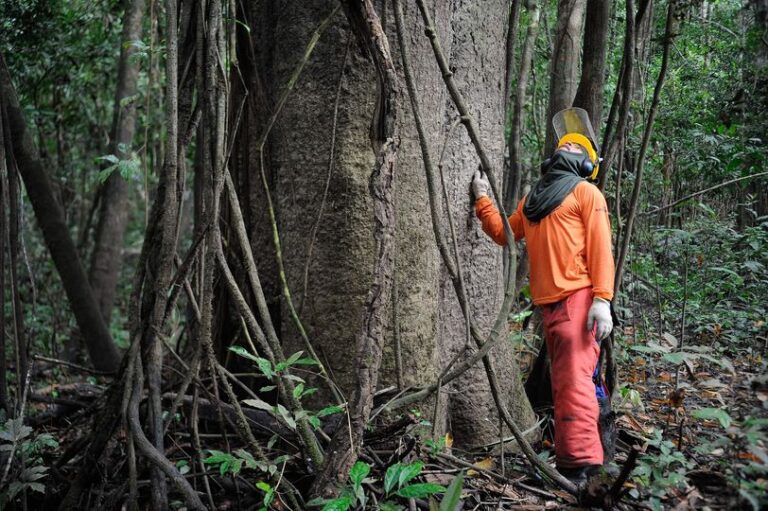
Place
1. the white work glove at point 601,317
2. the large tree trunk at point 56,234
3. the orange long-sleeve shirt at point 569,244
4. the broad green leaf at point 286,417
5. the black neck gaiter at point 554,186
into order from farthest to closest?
the large tree trunk at point 56,234 < the black neck gaiter at point 554,186 < the orange long-sleeve shirt at point 569,244 < the white work glove at point 601,317 < the broad green leaf at point 286,417

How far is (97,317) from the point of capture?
19.2 feet

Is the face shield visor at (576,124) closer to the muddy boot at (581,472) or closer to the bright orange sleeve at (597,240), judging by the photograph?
the bright orange sleeve at (597,240)

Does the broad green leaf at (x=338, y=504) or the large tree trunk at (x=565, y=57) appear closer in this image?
the broad green leaf at (x=338, y=504)

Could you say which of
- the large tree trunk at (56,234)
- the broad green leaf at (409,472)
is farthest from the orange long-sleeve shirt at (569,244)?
the large tree trunk at (56,234)

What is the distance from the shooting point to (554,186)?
351 centimetres

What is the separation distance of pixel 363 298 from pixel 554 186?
1.26 metres

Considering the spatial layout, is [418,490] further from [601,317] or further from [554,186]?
[554,186]

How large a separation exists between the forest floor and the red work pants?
0.19 m

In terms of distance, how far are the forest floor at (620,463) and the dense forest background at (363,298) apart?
0.6 inches

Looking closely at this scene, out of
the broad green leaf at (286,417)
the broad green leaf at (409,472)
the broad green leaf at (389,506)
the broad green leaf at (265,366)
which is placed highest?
the broad green leaf at (265,366)

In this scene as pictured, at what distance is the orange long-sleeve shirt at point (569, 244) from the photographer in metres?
3.37

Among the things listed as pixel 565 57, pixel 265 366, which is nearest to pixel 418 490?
pixel 265 366

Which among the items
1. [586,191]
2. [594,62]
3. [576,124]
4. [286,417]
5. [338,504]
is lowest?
[338,504]

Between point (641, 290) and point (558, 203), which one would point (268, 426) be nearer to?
point (558, 203)
